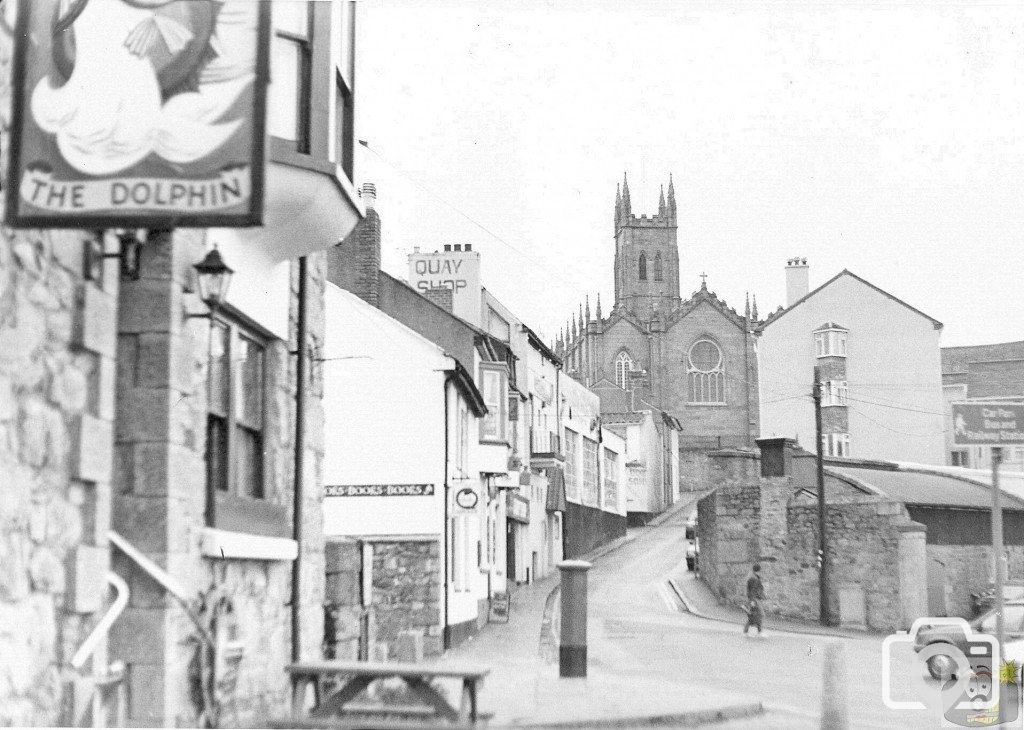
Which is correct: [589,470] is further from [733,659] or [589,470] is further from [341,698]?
[341,698]

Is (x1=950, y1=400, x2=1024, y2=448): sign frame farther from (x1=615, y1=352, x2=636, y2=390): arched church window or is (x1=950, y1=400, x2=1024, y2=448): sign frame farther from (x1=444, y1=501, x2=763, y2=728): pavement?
(x1=615, y1=352, x2=636, y2=390): arched church window

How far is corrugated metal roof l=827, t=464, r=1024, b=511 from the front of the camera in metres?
34.9

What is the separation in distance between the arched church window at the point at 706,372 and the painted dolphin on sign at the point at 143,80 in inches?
3570

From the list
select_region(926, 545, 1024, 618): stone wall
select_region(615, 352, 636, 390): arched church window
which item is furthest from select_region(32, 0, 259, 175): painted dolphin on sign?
select_region(615, 352, 636, 390): arched church window

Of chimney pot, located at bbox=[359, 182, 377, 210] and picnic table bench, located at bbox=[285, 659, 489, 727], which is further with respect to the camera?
chimney pot, located at bbox=[359, 182, 377, 210]

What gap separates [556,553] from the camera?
49.8 metres

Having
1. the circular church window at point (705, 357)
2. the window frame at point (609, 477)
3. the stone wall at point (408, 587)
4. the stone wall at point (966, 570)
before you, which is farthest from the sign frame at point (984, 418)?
the circular church window at point (705, 357)

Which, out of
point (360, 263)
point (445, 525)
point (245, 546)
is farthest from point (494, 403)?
point (245, 546)

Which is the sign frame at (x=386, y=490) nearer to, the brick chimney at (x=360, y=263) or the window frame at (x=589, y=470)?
the brick chimney at (x=360, y=263)

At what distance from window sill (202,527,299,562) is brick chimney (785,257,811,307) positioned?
5628 cm

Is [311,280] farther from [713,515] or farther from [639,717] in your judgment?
[713,515]

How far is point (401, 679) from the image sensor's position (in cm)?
853

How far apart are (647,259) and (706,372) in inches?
930

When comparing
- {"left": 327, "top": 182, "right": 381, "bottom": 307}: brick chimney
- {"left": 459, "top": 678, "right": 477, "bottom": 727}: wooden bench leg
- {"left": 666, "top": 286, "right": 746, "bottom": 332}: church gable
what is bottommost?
{"left": 459, "top": 678, "right": 477, "bottom": 727}: wooden bench leg
